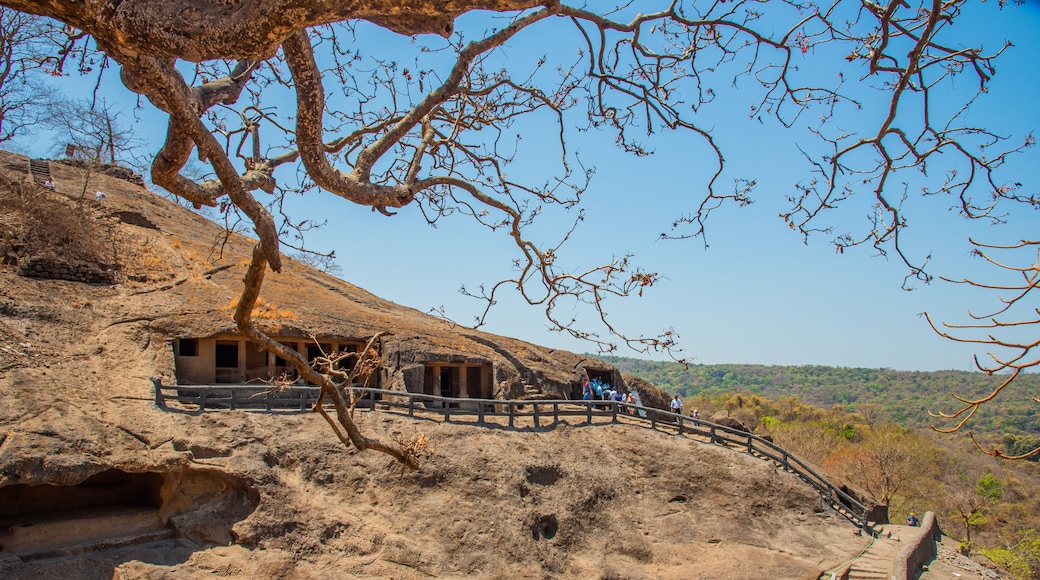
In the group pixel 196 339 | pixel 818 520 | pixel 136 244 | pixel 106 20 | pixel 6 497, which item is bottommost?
pixel 818 520

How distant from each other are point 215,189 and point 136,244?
1636 cm

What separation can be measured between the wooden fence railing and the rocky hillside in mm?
461

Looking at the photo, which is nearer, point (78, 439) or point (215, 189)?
point (215, 189)

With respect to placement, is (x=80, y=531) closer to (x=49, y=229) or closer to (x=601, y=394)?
(x=49, y=229)

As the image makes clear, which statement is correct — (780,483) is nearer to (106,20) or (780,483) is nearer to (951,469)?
(106,20)

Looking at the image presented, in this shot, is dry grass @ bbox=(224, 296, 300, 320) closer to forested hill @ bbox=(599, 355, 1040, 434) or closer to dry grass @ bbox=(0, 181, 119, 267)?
dry grass @ bbox=(0, 181, 119, 267)

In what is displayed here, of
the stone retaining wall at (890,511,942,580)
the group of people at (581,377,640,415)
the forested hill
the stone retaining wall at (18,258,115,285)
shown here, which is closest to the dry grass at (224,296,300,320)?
the stone retaining wall at (18,258,115,285)

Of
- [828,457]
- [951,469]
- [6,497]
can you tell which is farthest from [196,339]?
[951,469]

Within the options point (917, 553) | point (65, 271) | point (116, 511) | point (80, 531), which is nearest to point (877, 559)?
point (917, 553)

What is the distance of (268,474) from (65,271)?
8099 mm

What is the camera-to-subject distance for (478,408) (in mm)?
19250

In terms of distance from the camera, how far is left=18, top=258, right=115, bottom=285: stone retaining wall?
16922mm

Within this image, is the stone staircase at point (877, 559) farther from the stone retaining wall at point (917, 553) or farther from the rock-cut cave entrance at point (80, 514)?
the rock-cut cave entrance at point (80, 514)

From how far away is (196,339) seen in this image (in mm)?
18250
